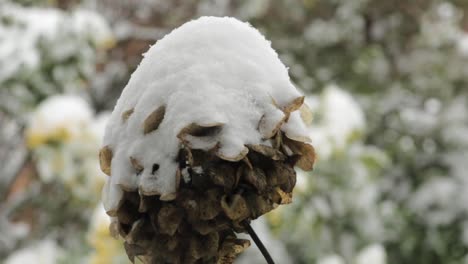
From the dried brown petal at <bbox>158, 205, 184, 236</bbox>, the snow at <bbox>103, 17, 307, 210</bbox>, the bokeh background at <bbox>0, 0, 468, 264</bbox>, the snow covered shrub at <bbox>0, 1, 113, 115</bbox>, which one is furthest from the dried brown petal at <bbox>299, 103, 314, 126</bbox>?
the snow covered shrub at <bbox>0, 1, 113, 115</bbox>

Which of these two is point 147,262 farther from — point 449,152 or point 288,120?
point 449,152

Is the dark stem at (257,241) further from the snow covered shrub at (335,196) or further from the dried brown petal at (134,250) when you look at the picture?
the snow covered shrub at (335,196)

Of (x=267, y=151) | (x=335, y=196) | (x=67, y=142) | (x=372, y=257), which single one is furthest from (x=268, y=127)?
(x=335, y=196)

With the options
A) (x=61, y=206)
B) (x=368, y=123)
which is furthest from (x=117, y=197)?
(x=368, y=123)

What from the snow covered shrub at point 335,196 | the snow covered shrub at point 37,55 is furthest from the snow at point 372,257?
the snow covered shrub at point 37,55

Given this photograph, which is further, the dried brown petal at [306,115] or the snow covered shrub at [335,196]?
the snow covered shrub at [335,196]

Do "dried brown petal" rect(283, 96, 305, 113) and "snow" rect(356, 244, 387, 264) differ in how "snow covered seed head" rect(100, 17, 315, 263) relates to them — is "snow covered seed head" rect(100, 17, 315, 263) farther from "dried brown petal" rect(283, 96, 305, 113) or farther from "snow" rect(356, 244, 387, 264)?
"snow" rect(356, 244, 387, 264)

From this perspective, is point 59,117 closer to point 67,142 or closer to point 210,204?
point 67,142
